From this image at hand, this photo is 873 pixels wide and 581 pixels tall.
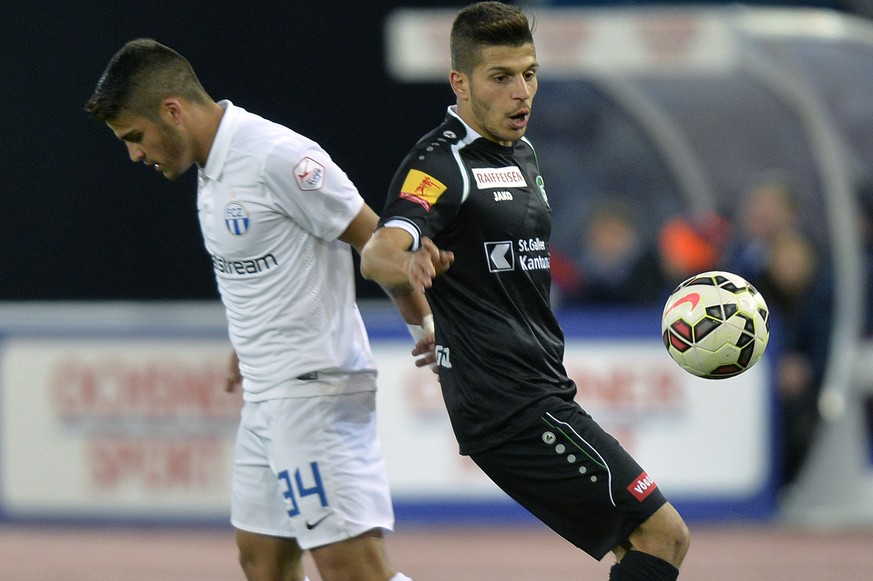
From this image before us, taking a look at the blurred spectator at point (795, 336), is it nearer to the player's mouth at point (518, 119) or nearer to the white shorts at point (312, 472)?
the white shorts at point (312, 472)

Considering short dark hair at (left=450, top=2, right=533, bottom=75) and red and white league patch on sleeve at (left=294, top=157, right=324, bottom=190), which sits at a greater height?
short dark hair at (left=450, top=2, right=533, bottom=75)

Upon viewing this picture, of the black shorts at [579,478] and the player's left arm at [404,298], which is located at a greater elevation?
the player's left arm at [404,298]

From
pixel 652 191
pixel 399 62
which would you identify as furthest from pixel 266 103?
pixel 652 191

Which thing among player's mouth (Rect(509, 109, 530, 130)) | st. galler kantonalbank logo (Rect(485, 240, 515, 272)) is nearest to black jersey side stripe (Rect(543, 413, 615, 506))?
st. galler kantonalbank logo (Rect(485, 240, 515, 272))

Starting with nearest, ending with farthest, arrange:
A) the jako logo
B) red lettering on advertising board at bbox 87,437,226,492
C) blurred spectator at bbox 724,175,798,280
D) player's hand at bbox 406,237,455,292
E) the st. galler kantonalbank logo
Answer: player's hand at bbox 406,237,455,292
the st. galler kantonalbank logo
the jako logo
red lettering on advertising board at bbox 87,437,226,492
blurred spectator at bbox 724,175,798,280

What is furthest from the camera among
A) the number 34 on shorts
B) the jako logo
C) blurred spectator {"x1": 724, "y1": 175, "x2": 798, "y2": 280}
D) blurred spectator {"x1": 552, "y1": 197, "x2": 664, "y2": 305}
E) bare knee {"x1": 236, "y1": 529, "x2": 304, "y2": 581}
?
blurred spectator {"x1": 552, "y1": 197, "x2": 664, "y2": 305}

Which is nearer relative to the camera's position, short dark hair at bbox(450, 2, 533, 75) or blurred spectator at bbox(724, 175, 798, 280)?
short dark hair at bbox(450, 2, 533, 75)

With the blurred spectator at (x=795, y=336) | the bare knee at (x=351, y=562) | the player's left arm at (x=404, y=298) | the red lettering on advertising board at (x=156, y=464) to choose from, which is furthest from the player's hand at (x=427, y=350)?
the blurred spectator at (x=795, y=336)

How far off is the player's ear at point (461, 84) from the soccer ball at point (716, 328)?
3.21 feet

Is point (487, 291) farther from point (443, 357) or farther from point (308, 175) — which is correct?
point (308, 175)

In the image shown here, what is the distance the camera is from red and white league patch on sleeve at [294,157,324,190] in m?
4.58

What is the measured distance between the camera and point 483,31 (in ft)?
14.5

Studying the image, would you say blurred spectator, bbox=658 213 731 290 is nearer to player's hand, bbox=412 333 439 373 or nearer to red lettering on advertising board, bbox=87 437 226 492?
red lettering on advertising board, bbox=87 437 226 492

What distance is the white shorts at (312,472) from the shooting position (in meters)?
4.59
